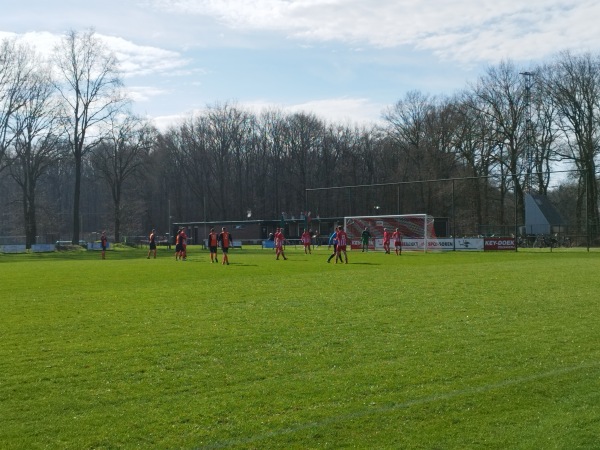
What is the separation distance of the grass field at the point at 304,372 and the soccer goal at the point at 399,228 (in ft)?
121

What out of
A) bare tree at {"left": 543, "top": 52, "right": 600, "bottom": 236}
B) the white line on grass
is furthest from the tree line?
the white line on grass

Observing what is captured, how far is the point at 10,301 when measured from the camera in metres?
17.6

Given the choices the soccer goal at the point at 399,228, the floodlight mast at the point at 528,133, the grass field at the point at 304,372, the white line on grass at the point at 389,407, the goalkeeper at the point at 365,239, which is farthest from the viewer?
the floodlight mast at the point at 528,133

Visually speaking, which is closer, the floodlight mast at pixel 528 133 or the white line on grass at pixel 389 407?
the white line on grass at pixel 389 407

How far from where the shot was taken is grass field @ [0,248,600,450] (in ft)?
21.9

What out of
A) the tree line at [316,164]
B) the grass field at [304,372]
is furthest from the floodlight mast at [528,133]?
the grass field at [304,372]

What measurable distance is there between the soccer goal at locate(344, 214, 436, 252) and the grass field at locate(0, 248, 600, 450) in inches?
1448

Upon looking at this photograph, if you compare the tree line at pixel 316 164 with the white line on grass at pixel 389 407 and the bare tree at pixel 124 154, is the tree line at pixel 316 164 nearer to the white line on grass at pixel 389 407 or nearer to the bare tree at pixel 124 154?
the bare tree at pixel 124 154

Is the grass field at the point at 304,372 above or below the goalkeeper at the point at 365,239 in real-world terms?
below

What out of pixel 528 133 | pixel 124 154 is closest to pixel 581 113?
pixel 528 133

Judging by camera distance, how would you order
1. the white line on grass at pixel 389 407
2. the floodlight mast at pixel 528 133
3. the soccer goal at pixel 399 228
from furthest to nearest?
1. the floodlight mast at pixel 528 133
2. the soccer goal at pixel 399 228
3. the white line on grass at pixel 389 407

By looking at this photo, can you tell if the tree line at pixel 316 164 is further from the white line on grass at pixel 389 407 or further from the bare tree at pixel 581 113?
the white line on grass at pixel 389 407

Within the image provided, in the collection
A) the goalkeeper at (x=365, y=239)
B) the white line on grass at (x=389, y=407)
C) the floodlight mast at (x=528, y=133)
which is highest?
the floodlight mast at (x=528, y=133)

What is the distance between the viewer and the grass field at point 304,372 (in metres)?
6.66
